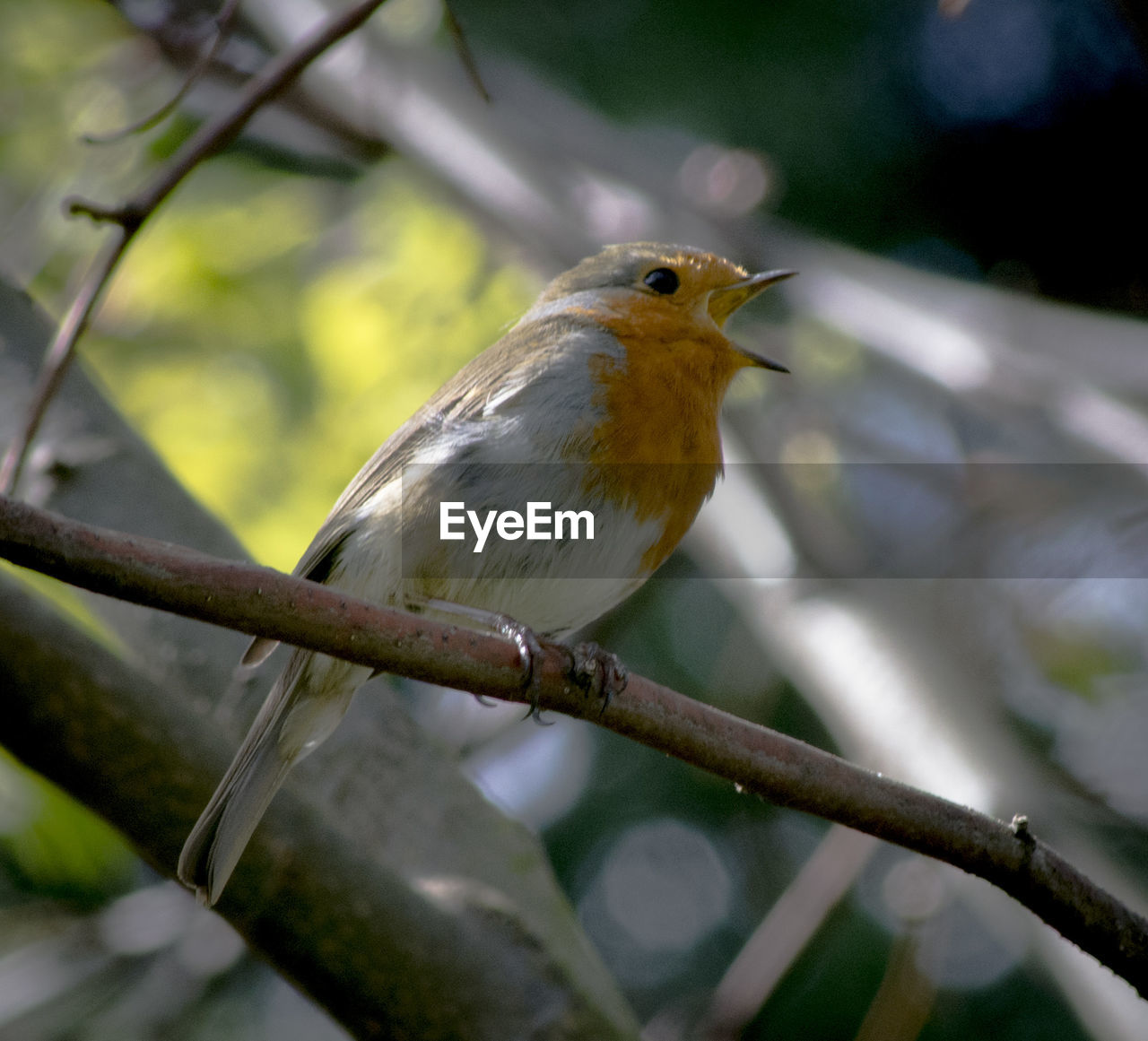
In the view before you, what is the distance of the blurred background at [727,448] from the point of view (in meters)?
3.65

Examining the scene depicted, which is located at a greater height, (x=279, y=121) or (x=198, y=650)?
(x=279, y=121)

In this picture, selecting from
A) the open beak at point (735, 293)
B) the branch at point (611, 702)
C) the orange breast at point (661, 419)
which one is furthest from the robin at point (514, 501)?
the branch at point (611, 702)

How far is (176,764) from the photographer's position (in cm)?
251

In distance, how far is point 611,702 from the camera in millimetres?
2082

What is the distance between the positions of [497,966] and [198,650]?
120cm

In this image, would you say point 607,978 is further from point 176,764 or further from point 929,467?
point 929,467

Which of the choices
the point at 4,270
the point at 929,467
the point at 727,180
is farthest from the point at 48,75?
the point at 929,467

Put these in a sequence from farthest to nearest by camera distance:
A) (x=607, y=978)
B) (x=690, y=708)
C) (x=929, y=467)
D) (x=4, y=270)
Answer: (x=929, y=467) → (x=4, y=270) → (x=607, y=978) → (x=690, y=708)

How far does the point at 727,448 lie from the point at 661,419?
1736mm

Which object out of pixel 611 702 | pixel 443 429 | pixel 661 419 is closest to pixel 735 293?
pixel 661 419

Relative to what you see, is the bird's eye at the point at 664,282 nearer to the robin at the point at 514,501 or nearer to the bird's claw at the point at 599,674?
the robin at the point at 514,501

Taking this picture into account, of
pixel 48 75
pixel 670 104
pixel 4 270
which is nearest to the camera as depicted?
pixel 4 270

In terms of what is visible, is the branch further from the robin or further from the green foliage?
the green foliage

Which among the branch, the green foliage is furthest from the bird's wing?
the green foliage
